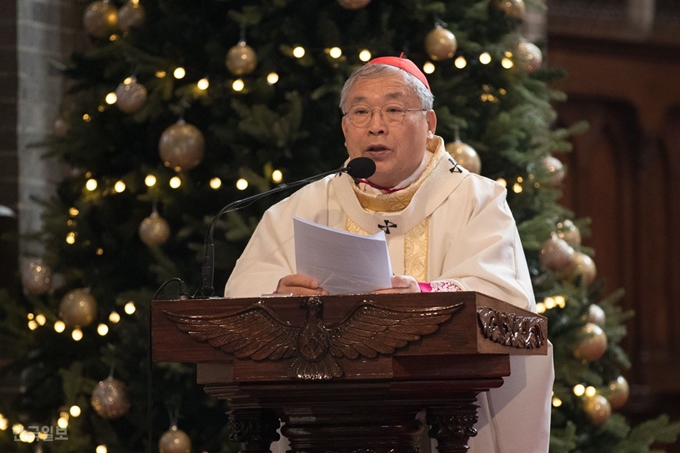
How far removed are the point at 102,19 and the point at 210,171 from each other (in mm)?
891

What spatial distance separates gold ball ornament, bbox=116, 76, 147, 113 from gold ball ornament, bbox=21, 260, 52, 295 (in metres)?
0.82

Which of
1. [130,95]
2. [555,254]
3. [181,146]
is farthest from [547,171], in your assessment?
[130,95]

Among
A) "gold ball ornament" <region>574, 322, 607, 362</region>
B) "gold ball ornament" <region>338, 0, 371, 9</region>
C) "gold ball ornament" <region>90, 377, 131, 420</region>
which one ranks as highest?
"gold ball ornament" <region>338, 0, 371, 9</region>

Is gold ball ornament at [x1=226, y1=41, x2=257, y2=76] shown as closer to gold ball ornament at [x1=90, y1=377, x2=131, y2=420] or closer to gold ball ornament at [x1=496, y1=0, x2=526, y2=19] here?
gold ball ornament at [x1=496, y1=0, x2=526, y2=19]

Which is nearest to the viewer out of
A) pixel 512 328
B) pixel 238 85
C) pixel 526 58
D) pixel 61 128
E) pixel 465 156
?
pixel 512 328

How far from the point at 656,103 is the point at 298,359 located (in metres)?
6.50

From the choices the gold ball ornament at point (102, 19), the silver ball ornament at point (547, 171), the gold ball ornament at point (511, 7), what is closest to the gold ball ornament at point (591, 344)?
the silver ball ornament at point (547, 171)

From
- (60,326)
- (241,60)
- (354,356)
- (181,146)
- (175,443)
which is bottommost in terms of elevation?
(175,443)

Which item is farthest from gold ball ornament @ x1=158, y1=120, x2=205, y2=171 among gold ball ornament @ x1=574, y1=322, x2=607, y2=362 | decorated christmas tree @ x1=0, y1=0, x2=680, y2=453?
gold ball ornament @ x1=574, y1=322, x2=607, y2=362

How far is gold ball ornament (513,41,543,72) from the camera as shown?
5.62 metres

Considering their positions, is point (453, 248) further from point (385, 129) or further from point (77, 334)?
point (77, 334)

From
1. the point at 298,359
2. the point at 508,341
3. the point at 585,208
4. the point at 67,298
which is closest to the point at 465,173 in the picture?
the point at 508,341

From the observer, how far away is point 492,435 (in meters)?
3.70

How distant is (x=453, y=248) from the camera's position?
3.77m
